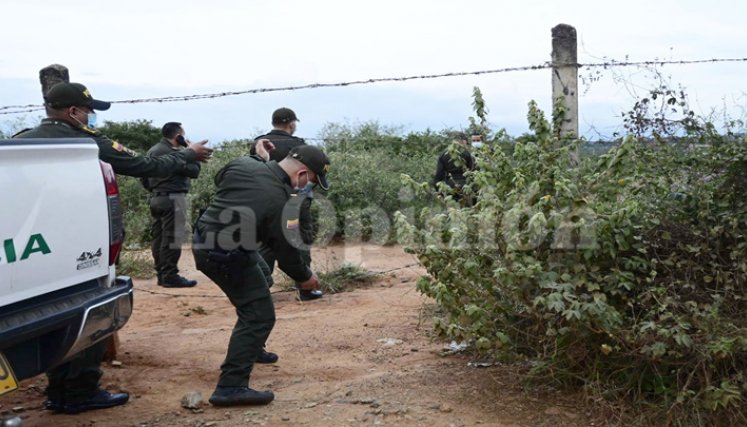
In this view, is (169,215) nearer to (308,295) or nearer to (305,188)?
(308,295)

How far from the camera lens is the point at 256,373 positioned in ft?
16.5

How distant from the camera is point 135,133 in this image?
16.4 m

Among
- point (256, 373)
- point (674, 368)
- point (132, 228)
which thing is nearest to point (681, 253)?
point (674, 368)

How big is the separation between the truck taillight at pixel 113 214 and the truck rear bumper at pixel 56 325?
183 mm

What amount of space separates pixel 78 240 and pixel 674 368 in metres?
2.82

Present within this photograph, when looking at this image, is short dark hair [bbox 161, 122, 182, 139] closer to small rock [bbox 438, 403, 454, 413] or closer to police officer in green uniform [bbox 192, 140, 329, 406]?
police officer in green uniform [bbox 192, 140, 329, 406]

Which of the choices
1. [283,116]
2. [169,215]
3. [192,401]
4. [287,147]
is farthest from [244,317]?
[169,215]

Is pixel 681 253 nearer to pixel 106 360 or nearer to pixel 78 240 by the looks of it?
pixel 78 240

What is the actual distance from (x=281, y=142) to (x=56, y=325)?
377 centimetres

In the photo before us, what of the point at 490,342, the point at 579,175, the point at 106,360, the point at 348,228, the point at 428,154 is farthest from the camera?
the point at 428,154

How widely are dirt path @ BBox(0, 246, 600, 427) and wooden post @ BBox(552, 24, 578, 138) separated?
1863 mm

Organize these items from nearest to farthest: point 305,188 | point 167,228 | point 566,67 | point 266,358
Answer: point 266,358, point 305,188, point 566,67, point 167,228

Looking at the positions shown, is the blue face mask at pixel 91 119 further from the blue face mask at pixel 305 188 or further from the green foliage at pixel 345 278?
the green foliage at pixel 345 278

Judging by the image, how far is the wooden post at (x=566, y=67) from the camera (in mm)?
6059
